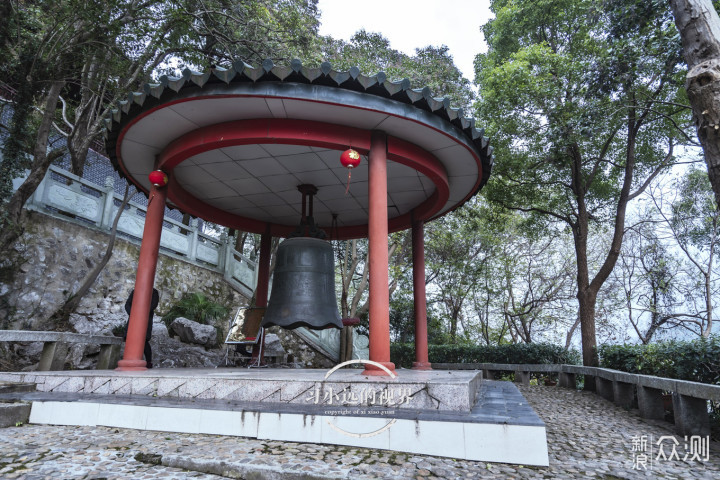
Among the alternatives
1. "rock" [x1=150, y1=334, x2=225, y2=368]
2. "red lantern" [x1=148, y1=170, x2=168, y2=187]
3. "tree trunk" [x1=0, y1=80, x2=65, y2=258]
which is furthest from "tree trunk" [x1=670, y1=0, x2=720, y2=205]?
"tree trunk" [x1=0, y1=80, x2=65, y2=258]

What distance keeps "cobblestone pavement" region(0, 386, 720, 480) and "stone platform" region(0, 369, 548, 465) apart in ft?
0.29

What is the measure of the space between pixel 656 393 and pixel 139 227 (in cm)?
1202

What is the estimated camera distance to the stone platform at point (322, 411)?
2.96 metres

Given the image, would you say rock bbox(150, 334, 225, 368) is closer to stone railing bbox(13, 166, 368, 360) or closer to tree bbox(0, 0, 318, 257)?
stone railing bbox(13, 166, 368, 360)

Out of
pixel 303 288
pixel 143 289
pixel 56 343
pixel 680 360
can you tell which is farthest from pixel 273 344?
pixel 680 360

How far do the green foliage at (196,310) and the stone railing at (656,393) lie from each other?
9633 mm

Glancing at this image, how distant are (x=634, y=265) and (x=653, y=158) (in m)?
5.96

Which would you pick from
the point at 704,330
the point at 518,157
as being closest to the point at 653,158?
the point at 518,157

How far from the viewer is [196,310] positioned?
39.9 feet

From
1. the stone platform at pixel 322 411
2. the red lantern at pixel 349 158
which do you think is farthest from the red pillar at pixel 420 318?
the red lantern at pixel 349 158

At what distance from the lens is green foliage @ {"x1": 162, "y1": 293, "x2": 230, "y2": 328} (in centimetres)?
1181

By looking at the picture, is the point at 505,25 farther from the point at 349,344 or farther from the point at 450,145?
the point at 349,344

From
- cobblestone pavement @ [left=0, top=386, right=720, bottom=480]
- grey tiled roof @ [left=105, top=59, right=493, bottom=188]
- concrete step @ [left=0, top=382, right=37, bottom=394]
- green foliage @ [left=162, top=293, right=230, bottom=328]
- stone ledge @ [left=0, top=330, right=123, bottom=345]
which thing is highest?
grey tiled roof @ [left=105, top=59, right=493, bottom=188]

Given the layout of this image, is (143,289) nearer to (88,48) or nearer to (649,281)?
(88,48)
